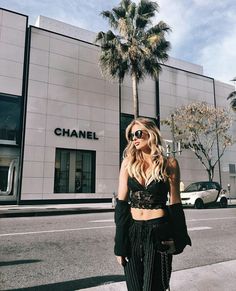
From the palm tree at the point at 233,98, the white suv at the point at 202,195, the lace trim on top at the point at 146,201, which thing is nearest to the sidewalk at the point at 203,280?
the lace trim on top at the point at 146,201

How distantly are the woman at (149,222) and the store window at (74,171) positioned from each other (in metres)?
19.5

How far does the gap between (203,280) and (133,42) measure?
18.7 meters

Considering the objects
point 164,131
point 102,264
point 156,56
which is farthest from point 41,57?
point 102,264

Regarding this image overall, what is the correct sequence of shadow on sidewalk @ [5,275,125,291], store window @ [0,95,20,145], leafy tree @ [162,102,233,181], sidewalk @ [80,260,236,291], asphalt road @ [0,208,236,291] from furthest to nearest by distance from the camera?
leafy tree @ [162,102,233,181] → store window @ [0,95,20,145] → asphalt road @ [0,208,236,291] → shadow on sidewalk @ [5,275,125,291] → sidewalk @ [80,260,236,291]

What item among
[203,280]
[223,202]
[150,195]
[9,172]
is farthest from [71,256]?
[223,202]

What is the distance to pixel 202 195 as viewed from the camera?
18.2 m

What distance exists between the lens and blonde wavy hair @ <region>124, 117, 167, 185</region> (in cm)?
228

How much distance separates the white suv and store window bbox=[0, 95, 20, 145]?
37.9ft

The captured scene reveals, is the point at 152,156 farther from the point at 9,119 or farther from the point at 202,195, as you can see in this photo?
the point at 9,119

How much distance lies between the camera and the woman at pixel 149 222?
2.16 metres

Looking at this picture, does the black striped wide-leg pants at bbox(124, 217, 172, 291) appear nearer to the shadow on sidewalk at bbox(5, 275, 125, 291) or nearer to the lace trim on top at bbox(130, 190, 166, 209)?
the lace trim on top at bbox(130, 190, 166, 209)

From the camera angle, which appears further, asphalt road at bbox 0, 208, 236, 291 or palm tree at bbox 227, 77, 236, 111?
palm tree at bbox 227, 77, 236, 111

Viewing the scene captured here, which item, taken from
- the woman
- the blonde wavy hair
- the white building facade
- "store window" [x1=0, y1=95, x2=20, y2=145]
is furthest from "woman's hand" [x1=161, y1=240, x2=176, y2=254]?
"store window" [x1=0, y1=95, x2=20, y2=145]

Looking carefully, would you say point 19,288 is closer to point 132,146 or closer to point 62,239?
point 132,146
